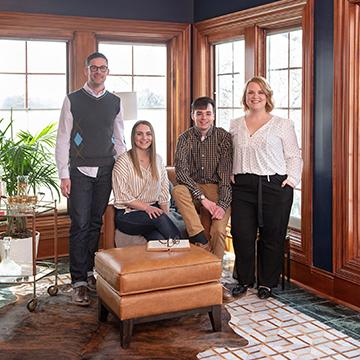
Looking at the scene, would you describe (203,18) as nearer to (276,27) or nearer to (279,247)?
(276,27)

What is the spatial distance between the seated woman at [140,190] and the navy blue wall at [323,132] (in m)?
1.04

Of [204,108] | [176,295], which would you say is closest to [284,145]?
[204,108]

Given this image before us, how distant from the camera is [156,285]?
11.7 ft

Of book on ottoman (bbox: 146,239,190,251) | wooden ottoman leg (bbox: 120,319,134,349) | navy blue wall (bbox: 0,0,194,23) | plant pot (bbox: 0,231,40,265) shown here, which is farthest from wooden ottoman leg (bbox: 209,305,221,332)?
navy blue wall (bbox: 0,0,194,23)

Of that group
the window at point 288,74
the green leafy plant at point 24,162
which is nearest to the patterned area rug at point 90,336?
the green leafy plant at point 24,162

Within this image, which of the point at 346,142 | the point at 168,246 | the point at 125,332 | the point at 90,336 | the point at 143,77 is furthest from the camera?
the point at 143,77

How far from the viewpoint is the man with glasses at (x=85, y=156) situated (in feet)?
14.0

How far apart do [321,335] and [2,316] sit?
201 cm

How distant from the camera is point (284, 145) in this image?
14.1 ft

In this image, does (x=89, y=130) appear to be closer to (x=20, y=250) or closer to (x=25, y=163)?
(x=25, y=163)

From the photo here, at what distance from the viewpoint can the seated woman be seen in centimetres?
440

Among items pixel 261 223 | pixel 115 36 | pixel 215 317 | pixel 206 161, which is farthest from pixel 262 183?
pixel 115 36

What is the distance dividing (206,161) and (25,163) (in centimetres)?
148

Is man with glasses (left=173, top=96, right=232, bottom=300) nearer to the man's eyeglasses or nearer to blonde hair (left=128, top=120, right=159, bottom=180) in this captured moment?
blonde hair (left=128, top=120, right=159, bottom=180)
